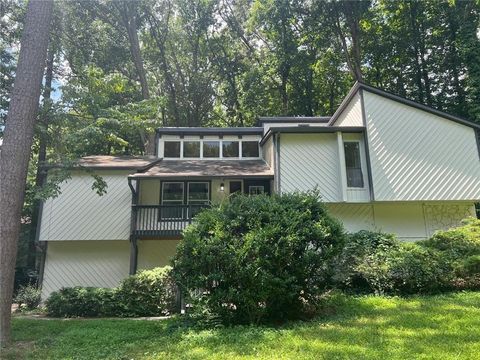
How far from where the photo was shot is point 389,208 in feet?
49.2

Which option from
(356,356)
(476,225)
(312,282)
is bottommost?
(356,356)

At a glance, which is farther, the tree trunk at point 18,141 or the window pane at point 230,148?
the window pane at point 230,148

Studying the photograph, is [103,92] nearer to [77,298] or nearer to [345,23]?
[77,298]

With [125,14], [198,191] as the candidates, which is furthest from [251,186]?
[125,14]

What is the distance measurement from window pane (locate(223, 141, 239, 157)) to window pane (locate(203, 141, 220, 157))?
1.14 feet

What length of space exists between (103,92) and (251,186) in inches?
293

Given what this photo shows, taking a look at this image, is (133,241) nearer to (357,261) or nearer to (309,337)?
(357,261)

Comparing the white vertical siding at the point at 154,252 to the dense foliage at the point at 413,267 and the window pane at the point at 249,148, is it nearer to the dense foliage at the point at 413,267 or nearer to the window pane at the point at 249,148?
the window pane at the point at 249,148

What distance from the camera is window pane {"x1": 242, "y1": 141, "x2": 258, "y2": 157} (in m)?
18.4

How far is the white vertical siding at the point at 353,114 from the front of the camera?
15.1 metres

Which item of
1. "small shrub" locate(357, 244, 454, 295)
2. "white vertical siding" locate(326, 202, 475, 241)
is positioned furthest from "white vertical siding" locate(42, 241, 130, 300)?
"small shrub" locate(357, 244, 454, 295)

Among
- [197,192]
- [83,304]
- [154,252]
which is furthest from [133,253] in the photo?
[83,304]

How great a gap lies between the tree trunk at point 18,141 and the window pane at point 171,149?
32.8 feet

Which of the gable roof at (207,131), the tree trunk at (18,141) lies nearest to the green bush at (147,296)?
the tree trunk at (18,141)
